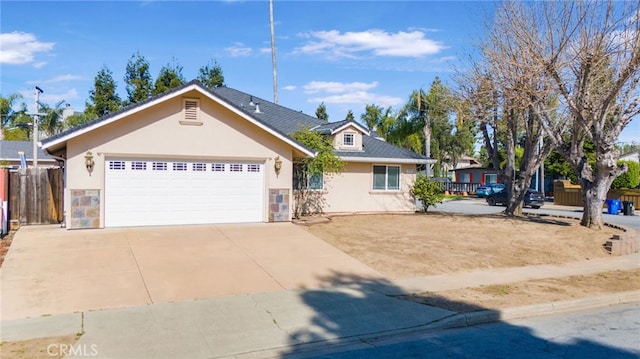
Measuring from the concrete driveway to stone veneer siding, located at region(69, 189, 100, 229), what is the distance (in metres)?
0.40

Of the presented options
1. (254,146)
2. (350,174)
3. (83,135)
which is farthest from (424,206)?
(83,135)

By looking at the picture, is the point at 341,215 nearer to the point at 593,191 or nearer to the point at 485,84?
the point at 485,84

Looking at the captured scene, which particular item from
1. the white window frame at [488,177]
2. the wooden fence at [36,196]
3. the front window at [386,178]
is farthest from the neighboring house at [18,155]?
the white window frame at [488,177]

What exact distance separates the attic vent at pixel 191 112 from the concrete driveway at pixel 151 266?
3.42 meters

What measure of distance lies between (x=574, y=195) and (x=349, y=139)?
21682 millimetres

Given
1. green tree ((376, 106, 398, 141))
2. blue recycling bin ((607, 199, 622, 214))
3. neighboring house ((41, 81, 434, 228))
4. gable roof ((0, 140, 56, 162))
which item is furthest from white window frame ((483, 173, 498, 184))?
gable roof ((0, 140, 56, 162))

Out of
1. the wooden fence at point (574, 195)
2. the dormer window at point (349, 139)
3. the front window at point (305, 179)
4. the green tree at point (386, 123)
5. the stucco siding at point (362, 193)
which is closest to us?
the front window at point (305, 179)

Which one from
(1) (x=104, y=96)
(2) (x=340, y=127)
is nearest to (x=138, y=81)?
(1) (x=104, y=96)

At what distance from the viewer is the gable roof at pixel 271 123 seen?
46.2ft

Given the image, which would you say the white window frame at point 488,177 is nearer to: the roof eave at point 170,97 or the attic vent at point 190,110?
the roof eave at point 170,97

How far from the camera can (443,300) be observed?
8.69 meters

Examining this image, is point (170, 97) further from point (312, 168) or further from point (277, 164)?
point (312, 168)

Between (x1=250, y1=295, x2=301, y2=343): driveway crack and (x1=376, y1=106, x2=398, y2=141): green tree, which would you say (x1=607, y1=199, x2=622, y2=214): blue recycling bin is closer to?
(x1=376, y1=106, x2=398, y2=141): green tree

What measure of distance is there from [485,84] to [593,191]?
5.47m
